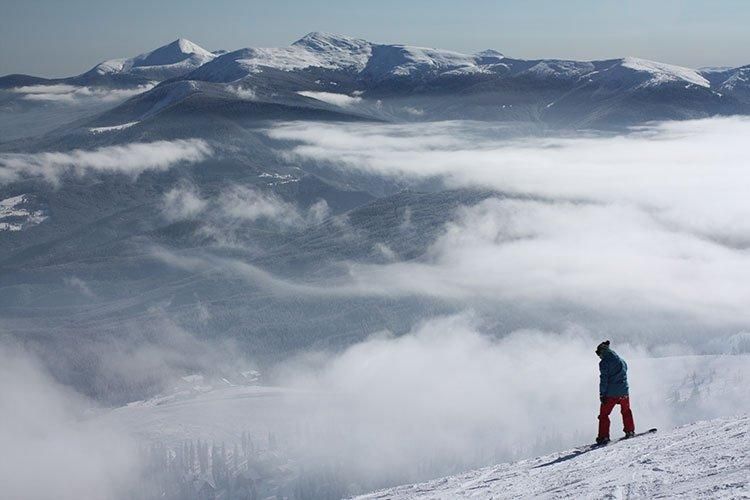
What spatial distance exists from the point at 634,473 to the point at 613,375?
6026 mm

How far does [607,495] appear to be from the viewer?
21516mm

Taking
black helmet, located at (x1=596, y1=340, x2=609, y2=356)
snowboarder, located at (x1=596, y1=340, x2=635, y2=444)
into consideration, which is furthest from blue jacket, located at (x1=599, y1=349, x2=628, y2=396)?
black helmet, located at (x1=596, y1=340, x2=609, y2=356)

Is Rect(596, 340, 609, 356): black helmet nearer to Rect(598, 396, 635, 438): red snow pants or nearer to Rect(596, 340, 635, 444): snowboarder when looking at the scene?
Rect(596, 340, 635, 444): snowboarder

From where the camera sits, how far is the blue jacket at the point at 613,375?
28.5 m

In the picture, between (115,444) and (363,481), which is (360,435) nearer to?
(363,481)

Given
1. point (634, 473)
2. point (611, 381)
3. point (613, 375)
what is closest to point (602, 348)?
point (613, 375)

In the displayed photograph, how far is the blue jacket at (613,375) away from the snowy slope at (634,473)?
6.08 feet

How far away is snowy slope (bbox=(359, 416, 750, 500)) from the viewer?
20875 mm

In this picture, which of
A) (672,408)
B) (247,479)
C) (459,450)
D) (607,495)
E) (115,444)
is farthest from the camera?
(115,444)

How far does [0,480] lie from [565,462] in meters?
198

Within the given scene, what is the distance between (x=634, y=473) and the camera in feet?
76.1

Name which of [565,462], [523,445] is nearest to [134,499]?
[523,445]

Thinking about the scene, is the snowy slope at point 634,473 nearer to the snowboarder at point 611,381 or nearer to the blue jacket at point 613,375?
the snowboarder at point 611,381

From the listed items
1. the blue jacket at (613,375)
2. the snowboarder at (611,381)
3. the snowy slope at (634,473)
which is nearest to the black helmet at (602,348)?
the snowboarder at (611,381)
